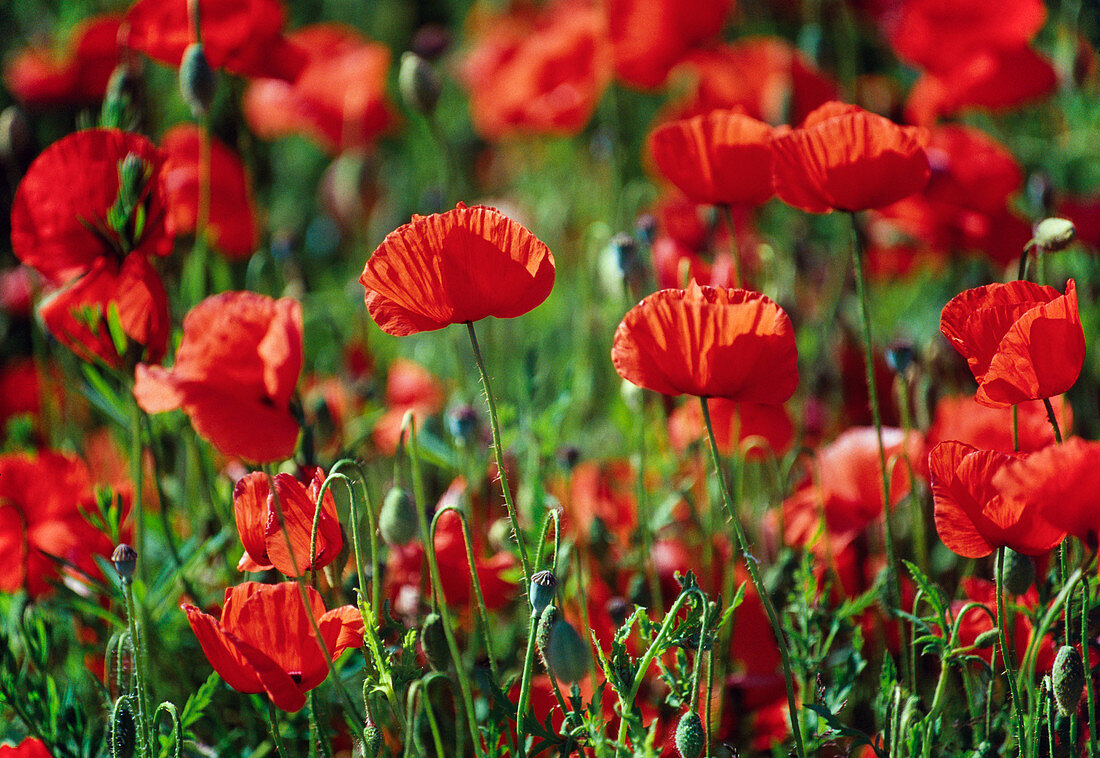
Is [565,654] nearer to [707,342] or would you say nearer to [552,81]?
[707,342]

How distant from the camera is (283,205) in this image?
2957mm

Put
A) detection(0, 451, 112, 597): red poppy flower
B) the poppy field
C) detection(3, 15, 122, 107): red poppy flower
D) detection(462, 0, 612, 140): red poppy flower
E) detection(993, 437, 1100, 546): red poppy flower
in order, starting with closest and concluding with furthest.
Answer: detection(993, 437, 1100, 546): red poppy flower < the poppy field < detection(0, 451, 112, 597): red poppy flower < detection(3, 15, 122, 107): red poppy flower < detection(462, 0, 612, 140): red poppy flower

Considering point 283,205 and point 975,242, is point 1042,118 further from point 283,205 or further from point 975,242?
point 283,205

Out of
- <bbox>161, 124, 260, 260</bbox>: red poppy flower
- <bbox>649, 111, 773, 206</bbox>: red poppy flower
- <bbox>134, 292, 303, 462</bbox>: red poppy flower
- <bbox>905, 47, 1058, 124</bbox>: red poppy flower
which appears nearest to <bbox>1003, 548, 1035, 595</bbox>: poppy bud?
<bbox>649, 111, 773, 206</bbox>: red poppy flower

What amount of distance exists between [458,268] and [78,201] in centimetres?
49

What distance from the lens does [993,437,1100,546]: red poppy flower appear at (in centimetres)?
75

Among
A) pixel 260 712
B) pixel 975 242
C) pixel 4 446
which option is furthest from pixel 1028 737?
pixel 4 446

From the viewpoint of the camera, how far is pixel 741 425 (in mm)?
1385

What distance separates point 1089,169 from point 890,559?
191cm

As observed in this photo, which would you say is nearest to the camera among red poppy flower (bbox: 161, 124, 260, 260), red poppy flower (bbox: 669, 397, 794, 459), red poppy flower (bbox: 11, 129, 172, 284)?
red poppy flower (bbox: 11, 129, 172, 284)

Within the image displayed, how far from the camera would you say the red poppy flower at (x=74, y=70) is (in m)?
2.07

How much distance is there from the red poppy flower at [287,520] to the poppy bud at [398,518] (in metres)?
0.08

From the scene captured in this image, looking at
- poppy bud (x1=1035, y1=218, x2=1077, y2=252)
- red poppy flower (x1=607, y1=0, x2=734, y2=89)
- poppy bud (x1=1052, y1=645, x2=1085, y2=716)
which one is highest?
red poppy flower (x1=607, y1=0, x2=734, y2=89)

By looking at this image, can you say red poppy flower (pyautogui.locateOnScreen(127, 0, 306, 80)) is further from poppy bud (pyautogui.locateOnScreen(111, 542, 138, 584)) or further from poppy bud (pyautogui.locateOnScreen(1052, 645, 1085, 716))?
poppy bud (pyautogui.locateOnScreen(1052, 645, 1085, 716))
